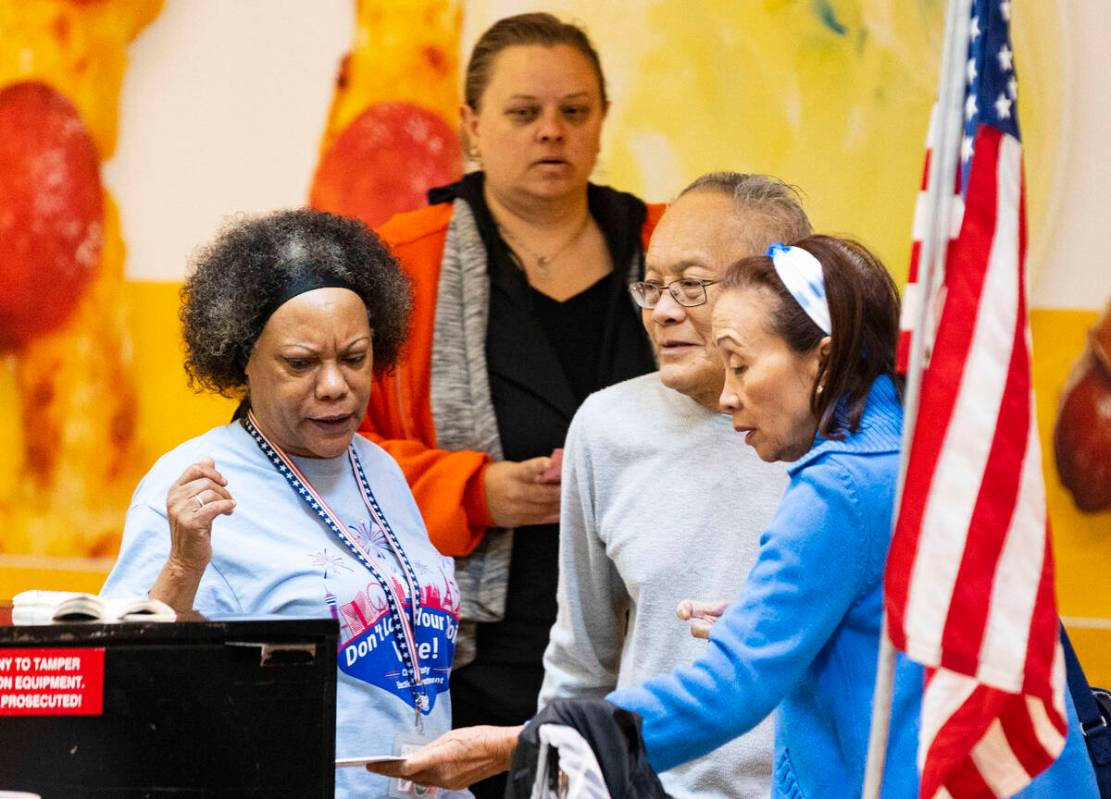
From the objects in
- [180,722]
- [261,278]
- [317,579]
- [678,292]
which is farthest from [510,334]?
[180,722]

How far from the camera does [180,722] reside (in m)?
2.03

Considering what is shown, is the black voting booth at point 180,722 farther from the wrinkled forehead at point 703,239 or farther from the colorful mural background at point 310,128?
the colorful mural background at point 310,128

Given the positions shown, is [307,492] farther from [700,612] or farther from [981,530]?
[981,530]

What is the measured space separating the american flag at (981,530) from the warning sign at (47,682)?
100 centimetres

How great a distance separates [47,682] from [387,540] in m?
0.88

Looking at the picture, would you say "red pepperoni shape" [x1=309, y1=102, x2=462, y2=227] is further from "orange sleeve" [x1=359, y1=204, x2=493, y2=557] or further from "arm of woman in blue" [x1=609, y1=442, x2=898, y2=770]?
"arm of woman in blue" [x1=609, y1=442, x2=898, y2=770]

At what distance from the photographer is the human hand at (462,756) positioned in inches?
93.8

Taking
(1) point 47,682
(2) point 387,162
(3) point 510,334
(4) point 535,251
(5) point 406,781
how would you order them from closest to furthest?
(1) point 47,682
(5) point 406,781
(3) point 510,334
(4) point 535,251
(2) point 387,162

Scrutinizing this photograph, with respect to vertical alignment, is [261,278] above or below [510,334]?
above

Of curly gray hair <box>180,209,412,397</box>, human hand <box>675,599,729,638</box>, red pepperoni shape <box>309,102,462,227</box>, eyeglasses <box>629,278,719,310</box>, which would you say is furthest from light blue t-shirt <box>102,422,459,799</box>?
red pepperoni shape <box>309,102,462,227</box>

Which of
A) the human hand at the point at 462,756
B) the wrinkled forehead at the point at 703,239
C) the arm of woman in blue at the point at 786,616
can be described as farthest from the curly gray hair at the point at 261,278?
the arm of woman in blue at the point at 786,616

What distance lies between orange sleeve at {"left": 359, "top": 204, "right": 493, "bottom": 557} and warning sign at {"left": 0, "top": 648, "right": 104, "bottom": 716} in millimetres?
1462

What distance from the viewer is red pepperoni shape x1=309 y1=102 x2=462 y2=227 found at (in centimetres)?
431

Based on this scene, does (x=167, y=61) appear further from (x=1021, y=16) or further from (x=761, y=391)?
(x=761, y=391)
